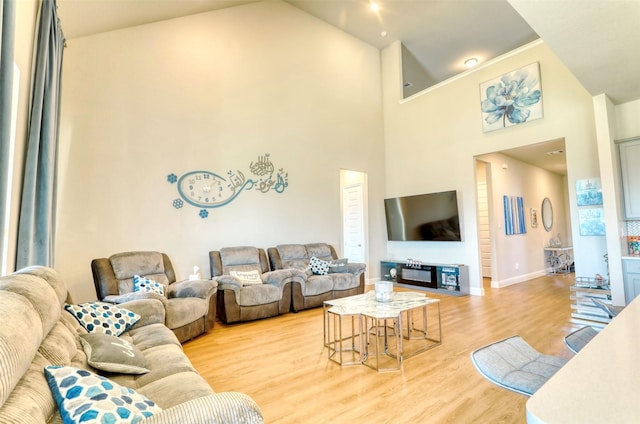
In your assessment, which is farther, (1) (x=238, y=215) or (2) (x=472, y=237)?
(2) (x=472, y=237)

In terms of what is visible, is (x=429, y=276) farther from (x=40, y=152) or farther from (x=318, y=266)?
(x=40, y=152)

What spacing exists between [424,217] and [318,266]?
2.48 meters

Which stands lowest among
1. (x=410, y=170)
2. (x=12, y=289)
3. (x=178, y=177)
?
(x=12, y=289)

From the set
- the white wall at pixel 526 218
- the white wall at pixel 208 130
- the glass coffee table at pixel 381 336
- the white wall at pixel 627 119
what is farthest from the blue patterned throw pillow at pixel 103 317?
the white wall at pixel 526 218

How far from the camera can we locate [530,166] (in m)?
7.36

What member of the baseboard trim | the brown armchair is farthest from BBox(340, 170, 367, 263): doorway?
the brown armchair

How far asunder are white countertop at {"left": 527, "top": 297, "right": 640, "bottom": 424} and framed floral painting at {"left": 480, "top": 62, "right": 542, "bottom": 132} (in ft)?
17.2

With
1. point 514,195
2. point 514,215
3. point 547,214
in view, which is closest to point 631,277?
point 514,215

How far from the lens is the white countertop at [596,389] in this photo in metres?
0.46

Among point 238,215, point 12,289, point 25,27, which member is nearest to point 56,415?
point 12,289

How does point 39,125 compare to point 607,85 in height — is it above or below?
below

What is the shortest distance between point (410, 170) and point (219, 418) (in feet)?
20.6

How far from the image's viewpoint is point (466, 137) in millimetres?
5758

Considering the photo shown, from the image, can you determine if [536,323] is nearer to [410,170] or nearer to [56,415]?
[410,170]
